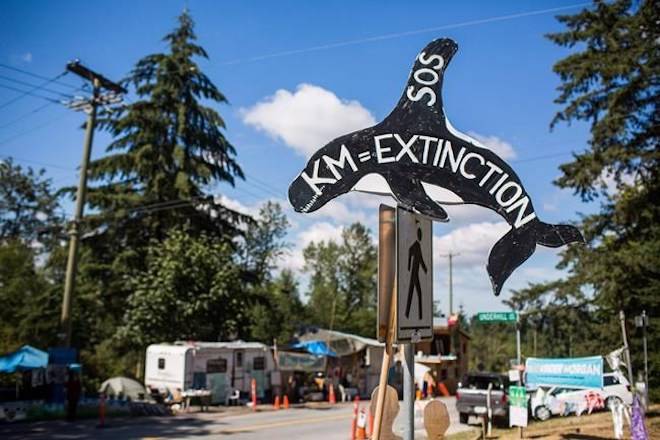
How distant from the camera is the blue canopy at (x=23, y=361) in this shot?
811 inches

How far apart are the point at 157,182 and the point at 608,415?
2371cm

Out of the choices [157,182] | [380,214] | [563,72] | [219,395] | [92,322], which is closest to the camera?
[380,214]

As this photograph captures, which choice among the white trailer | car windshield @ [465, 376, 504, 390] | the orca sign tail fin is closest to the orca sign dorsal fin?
the orca sign tail fin

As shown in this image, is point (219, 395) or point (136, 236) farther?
point (136, 236)

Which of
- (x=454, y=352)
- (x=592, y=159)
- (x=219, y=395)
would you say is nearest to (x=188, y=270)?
(x=219, y=395)

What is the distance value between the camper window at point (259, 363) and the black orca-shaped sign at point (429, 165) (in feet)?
79.8

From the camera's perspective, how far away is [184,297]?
28.7 meters

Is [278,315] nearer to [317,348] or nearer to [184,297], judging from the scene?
[317,348]

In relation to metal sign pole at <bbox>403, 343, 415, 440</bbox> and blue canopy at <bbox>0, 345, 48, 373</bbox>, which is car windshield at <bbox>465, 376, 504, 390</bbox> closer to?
blue canopy at <bbox>0, 345, 48, 373</bbox>

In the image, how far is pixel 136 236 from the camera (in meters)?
33.6

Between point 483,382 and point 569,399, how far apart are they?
3323 millimetres

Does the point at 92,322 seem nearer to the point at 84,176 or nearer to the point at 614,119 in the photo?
the point at 84,176

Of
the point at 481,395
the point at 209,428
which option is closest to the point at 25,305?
the point at 209,428

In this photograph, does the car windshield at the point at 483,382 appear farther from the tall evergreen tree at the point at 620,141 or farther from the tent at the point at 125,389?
the tent at the point at 125,389
